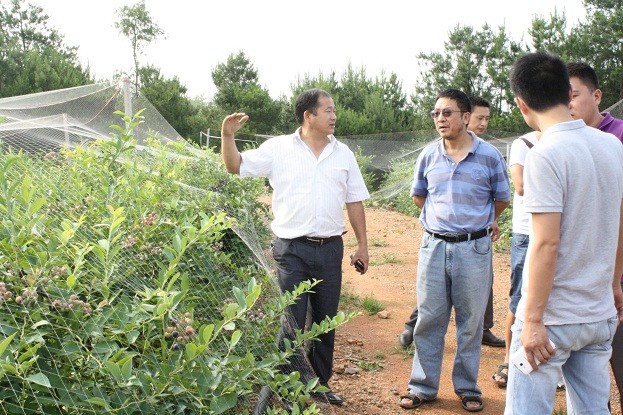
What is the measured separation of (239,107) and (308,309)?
2891cm

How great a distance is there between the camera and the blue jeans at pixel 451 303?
381 cm

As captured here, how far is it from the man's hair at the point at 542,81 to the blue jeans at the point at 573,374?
73 centimetres

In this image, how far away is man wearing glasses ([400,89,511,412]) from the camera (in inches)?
151

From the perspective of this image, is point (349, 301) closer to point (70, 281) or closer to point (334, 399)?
point (334, 399)

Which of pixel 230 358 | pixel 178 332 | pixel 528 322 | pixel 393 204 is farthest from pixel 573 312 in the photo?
pixel 393 204

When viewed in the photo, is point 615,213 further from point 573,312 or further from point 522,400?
point 522,400

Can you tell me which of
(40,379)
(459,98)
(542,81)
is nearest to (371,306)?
(459,98)

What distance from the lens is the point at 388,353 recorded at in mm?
5086

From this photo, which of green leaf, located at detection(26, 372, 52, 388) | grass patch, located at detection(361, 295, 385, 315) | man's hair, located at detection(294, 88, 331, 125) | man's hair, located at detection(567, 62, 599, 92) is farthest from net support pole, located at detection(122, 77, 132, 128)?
green leaf, located at detection(26, 372, 52, 388)

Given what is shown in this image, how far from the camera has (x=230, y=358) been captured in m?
1.97

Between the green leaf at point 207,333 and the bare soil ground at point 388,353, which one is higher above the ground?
the green leaf at point 207,333

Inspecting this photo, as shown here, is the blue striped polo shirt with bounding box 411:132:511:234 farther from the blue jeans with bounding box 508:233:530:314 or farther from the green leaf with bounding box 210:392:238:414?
the green leaf with bounding box 210:392:238:414

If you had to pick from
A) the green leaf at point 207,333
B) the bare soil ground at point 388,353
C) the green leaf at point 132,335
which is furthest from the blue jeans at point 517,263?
the green leaf at point 132,335

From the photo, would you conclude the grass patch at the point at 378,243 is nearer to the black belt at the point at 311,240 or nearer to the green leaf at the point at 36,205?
the black belt at the point at 311,240
